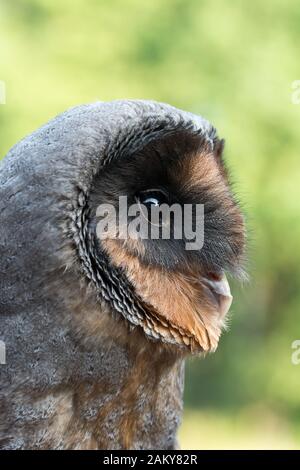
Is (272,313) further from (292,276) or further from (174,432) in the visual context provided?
(174,432)

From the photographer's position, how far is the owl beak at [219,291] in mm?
2221

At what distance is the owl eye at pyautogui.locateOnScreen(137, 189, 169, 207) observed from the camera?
6.91 ft

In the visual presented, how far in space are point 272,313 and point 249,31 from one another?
303cm

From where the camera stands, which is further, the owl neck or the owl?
the owl neck

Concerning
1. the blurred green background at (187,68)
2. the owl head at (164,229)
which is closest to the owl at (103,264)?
the owl head at (164,229)

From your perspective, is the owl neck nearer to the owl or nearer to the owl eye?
the owl

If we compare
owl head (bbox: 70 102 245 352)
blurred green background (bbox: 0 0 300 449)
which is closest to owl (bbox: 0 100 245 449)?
owl head (bbox: 70 102 245 352)

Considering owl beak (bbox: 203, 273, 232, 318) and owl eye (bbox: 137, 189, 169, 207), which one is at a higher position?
owl eye (bbox: 137, 189, 169, 207)

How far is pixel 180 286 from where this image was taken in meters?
2.15

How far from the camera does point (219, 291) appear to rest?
222cm

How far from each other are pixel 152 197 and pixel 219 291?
0.32 meters

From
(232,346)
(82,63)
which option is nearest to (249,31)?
(82,63)

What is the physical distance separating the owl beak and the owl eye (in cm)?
25

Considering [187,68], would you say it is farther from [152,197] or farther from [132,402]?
[132,402]
